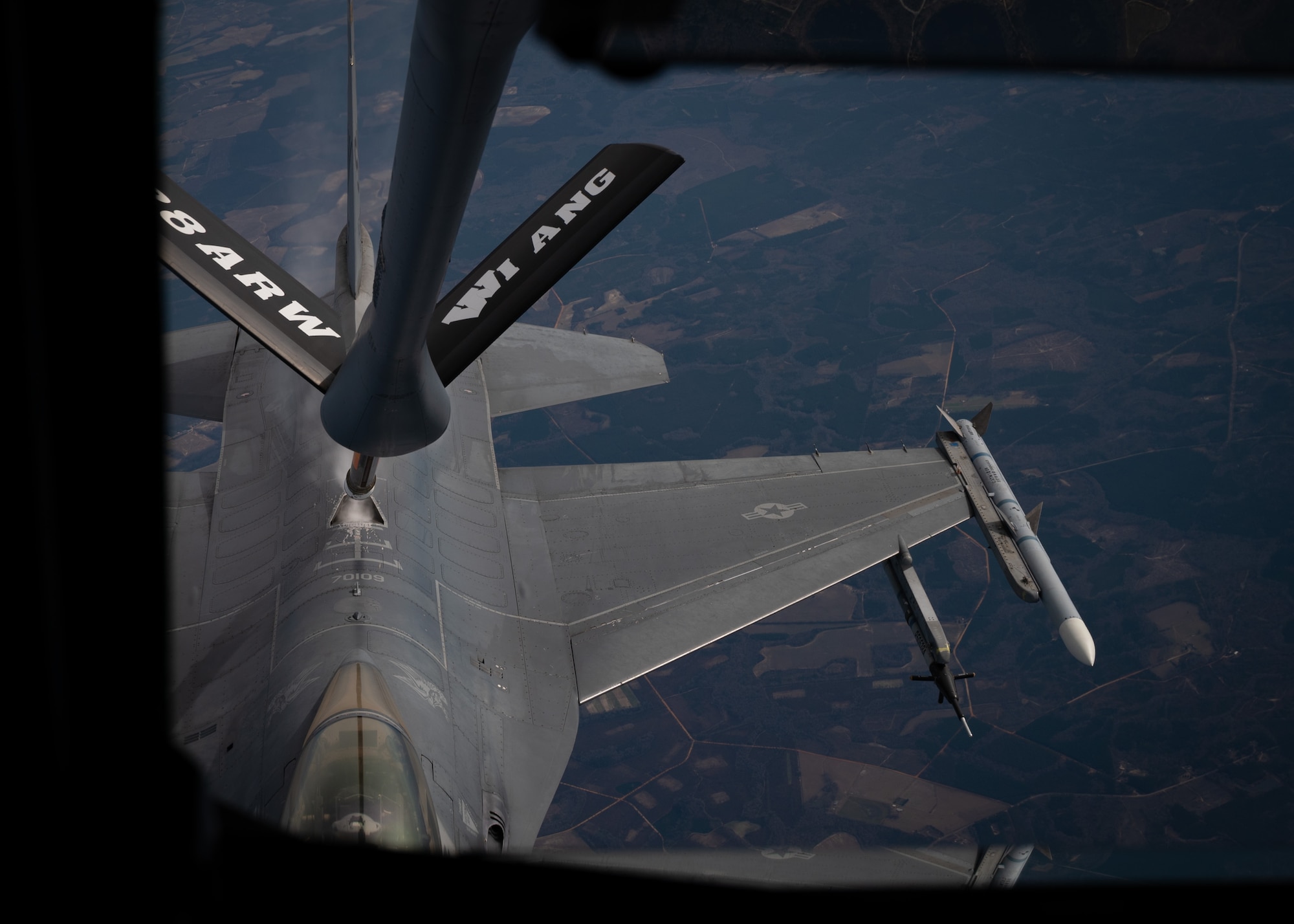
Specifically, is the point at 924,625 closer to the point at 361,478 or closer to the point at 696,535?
the point at 696,535

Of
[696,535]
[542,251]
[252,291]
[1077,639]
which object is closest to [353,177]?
[252,291]

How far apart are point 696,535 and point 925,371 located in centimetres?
4234

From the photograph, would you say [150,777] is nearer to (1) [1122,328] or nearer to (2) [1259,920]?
(2) [1259,920]

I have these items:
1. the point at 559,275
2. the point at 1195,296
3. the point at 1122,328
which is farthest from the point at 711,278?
the point at 559,275

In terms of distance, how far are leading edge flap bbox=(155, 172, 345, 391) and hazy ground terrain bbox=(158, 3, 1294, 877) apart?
43.1ft

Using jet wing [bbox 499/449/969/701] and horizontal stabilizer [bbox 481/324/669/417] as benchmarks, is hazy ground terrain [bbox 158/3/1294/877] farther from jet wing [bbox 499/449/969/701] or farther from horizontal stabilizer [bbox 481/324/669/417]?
jet wing [bbox 499/449/969/701]

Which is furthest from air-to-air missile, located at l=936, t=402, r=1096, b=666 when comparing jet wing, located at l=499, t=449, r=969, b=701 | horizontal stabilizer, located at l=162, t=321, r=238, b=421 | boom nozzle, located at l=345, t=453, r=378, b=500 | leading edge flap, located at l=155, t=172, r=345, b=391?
horizontal stabilizer, located at l=162, t=321, r=238, b=421


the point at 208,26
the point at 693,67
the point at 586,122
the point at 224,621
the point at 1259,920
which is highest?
the point at 693,67

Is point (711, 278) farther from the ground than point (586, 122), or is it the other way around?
point (586, 122)

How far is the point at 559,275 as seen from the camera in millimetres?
11188

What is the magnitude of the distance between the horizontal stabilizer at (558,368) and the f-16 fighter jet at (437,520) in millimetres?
65

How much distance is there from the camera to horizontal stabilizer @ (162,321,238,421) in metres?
16.6

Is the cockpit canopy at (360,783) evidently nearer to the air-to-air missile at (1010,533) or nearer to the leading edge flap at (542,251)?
the leading edge flap at (542,251)

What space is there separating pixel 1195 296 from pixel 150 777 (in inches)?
2610
